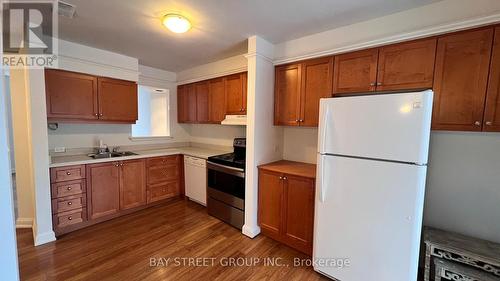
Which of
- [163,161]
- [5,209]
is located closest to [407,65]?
[5,209]

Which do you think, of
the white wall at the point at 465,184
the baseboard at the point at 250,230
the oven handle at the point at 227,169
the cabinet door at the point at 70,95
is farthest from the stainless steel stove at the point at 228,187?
the white wall at the point at 465,184

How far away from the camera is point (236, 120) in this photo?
10.2 feet

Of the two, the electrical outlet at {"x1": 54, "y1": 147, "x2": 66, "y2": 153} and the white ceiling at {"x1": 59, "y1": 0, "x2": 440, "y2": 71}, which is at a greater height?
the white ceiling at {"x1": 59, "y1": 0, "x2": 440, "y2": 71}

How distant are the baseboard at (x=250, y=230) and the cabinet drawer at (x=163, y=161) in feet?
5.88

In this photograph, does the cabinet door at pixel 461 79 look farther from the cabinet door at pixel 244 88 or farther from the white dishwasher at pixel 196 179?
the white dishwasher at pixel 196 179

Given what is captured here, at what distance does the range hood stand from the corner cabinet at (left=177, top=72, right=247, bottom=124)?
0.09 metres

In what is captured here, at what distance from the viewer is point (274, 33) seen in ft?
8.02

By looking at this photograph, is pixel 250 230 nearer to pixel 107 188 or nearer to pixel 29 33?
pixel 107 188

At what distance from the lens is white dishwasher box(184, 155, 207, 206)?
11.3 ft

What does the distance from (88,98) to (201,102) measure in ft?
5.42

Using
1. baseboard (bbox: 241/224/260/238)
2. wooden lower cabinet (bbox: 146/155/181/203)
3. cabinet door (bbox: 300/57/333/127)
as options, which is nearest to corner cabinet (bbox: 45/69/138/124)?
wooden lower cabinet (bbox: 146/155/181/203)

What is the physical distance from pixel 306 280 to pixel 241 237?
0.96 meters

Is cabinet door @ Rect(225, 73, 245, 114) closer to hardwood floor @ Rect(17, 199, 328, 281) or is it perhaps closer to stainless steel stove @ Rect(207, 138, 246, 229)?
stainless steel stove @ Rect(207, 138, 246, 229)

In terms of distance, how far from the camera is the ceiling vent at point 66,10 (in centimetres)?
189
